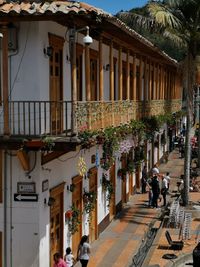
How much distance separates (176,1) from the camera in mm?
22234

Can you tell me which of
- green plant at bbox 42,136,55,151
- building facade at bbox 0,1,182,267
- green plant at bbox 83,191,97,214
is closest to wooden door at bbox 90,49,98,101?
building facade at bbox 0,1,182,267

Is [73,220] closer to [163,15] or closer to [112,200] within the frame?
[112,200]

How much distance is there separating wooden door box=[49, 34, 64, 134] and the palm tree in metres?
7.48

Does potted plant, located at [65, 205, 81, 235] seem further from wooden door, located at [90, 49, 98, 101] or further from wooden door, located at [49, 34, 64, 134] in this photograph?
wooden door, located at [90, 49, 98, 101]

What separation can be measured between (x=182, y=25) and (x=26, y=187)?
12025mm

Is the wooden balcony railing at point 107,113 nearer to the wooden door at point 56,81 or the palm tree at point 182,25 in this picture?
the wooden door at point 56,81

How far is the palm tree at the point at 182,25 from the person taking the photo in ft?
70.9

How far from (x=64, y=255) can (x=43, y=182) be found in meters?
2.79

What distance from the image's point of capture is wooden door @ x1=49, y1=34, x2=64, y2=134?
45.0 ft

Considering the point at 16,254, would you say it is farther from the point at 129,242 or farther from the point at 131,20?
the point at 131,20

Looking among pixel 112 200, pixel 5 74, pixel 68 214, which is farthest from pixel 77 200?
pixel 112 200

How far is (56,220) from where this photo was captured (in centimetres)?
1482

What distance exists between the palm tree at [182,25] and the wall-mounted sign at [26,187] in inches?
409

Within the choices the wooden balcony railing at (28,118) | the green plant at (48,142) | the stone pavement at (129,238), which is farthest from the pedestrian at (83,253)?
the green plant at (48,142)
